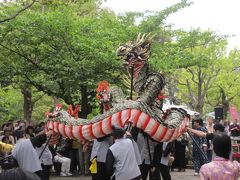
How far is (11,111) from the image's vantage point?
2809 cm

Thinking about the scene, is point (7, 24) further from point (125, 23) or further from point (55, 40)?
point (125, 23)

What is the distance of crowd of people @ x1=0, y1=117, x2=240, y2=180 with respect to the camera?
4633 millimetres

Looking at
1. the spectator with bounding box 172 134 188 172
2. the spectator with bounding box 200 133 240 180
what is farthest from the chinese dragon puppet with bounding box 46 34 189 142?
the spectator with bounding box 172 134 188 172

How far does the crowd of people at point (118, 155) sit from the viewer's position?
4.63 metres

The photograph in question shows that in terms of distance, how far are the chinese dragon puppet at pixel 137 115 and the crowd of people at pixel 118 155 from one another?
0.95ft

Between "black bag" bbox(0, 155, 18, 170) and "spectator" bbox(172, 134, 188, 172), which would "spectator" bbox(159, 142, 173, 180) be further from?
"spectator" bbox(172, 134, 188, 172)

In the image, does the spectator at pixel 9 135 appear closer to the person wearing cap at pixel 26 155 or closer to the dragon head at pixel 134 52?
the person wearing cap at pixel 26 155

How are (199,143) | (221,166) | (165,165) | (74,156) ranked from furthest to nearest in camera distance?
(74,156) < (199,143) < (165,165) < (221,166)

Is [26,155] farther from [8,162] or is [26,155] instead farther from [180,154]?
[180,154]

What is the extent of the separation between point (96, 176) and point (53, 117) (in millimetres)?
1516

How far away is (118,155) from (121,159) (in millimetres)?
80

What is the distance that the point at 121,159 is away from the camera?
675cm

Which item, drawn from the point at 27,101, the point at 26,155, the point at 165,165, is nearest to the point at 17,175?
the point at 26,155

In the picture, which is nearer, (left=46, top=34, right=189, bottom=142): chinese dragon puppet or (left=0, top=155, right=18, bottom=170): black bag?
(left=0, top=155, right=18, bottom=170): black bag
